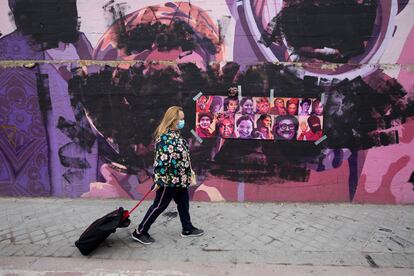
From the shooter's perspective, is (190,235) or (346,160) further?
(346,160)

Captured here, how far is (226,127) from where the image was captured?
230 inches

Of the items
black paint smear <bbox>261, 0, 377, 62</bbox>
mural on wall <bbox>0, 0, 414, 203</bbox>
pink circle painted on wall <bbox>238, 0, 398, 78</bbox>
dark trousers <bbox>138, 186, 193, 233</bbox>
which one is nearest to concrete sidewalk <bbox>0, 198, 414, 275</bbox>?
dark trousers <bbox>138, 186, 193, 233</bbox>

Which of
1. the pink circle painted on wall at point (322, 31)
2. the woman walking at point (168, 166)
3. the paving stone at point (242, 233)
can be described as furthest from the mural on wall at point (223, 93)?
the woman walking at point (168, 166)

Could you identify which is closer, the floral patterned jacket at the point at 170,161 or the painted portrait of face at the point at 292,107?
the floral patterned jacket at the point at 170,161

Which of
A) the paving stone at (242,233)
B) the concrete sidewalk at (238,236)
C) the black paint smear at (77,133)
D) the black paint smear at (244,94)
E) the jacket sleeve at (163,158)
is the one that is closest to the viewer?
the concrete sidewalk at (238,236)

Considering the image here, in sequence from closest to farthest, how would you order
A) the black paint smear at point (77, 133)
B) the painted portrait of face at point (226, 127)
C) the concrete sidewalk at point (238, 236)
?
the concrete sidewalk at point (238, 236) < the painted portrait of face at point (226, 127) < the black paint smear at point (77, 133)

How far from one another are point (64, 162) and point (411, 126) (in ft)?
18.4

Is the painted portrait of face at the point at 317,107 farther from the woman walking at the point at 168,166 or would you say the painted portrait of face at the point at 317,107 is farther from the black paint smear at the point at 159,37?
the woman walking at the point at 168,166

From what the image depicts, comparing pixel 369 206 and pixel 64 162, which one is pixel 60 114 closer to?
pixel 64 162

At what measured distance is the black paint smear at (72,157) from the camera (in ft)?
20.0

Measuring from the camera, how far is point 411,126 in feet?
18.8

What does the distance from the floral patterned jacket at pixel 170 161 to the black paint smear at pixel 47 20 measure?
2730 millimetres

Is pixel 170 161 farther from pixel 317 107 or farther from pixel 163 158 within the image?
pixel 317 107

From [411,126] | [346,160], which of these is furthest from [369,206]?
[411,126]
